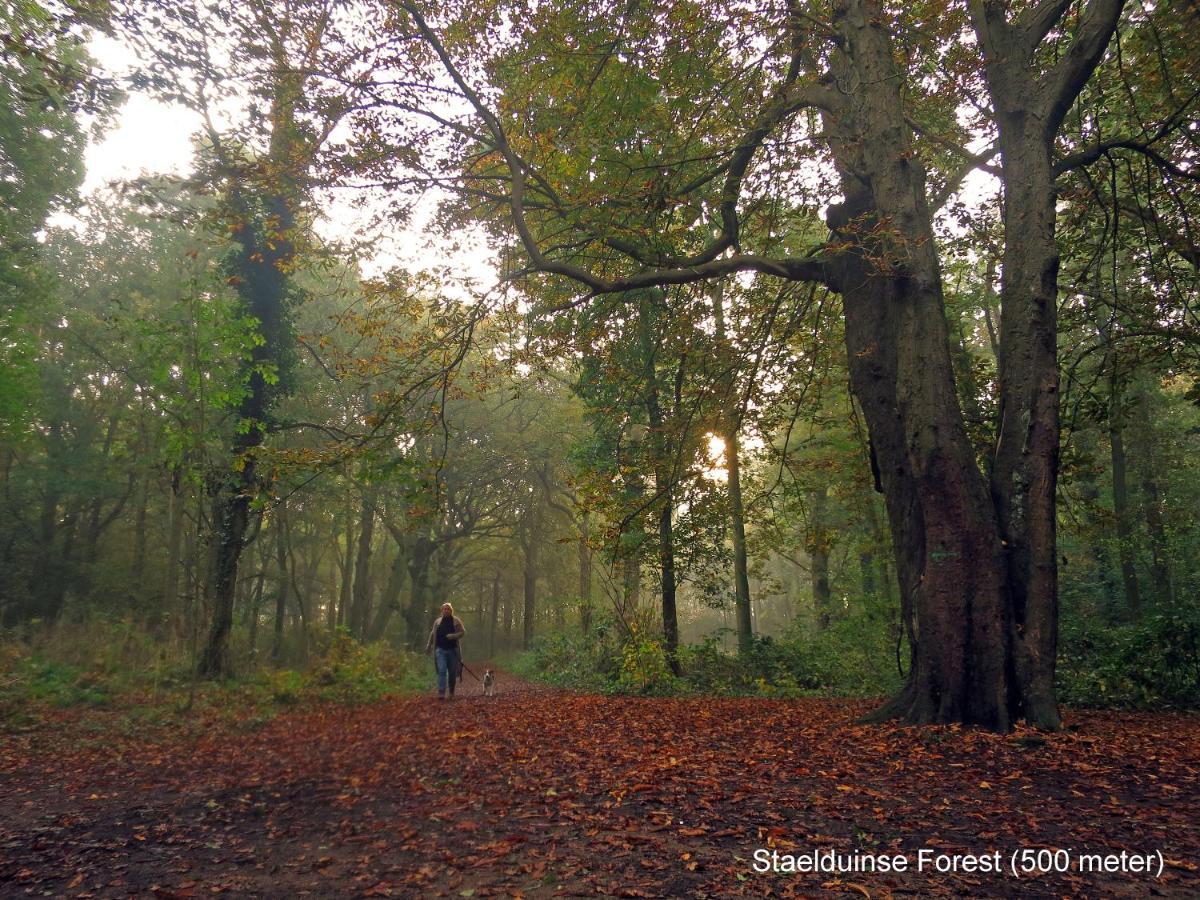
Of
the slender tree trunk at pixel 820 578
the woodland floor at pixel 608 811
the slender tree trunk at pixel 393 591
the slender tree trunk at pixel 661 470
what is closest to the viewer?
the woodland floor at pixel 608 811

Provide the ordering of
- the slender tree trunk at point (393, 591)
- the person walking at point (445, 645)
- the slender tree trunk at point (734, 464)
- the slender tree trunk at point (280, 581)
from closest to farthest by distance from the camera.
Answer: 1. the slender tree trunk at point (734, 464)
2. the person walking at point (445, 645)
3. the slender tree trunk at point (280, 581)
4. the slender tree trunk at point (393, 591)

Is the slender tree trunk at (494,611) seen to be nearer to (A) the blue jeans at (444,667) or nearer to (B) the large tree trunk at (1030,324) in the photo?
(A) the blue jeans at (444,667)

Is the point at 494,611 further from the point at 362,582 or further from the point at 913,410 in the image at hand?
the point at 913,410

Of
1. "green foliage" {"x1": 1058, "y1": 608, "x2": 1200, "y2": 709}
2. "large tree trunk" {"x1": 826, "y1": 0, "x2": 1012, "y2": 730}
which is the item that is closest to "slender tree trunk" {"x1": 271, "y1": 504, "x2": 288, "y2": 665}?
"large tree trunk" {"x1": 826, "y1": 0, "x2": 1012, "y2": 730}

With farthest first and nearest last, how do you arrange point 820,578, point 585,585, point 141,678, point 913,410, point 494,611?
point 494,611 < point 585,585 < point 820,578 < point 141,678 < point 913,410

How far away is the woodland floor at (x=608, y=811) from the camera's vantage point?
309cm

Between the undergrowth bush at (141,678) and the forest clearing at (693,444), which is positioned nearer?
the forest clearing at (693,444)

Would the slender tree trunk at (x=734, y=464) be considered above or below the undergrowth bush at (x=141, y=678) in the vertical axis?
above

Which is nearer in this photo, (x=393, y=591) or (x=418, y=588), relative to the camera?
(x=393, y=591)

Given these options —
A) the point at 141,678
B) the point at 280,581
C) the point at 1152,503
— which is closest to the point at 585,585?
the point at 280,581

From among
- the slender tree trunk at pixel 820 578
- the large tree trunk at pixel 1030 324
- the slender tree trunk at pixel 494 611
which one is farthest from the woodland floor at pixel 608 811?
the slender tree trunk at pixel 494 611

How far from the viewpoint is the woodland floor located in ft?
10.1

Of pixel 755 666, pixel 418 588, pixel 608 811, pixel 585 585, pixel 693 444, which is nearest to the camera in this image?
pixel 608 811

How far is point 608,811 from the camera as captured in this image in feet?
13.1
